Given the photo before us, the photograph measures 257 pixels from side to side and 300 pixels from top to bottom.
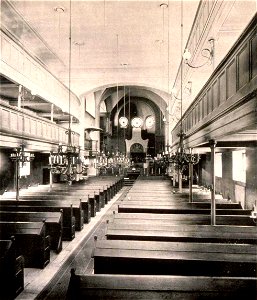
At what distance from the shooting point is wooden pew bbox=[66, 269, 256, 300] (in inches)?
141

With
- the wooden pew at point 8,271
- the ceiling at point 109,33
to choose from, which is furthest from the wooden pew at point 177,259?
the ceiling at point 109,33

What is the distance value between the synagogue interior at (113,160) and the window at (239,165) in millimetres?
80

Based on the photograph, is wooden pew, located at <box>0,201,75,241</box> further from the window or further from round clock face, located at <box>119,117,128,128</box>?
round clock face, located at <box>119,117,128,128</box>

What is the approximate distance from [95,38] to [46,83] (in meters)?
4.19

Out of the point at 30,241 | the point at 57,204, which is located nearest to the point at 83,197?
the point at 57,204

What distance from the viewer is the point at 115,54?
16.0 metres

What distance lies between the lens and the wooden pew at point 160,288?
11.7ft

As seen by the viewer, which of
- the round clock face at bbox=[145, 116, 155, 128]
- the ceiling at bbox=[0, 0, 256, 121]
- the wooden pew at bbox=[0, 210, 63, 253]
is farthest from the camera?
the round clock face at bbox=[145, 116, 155, 128]

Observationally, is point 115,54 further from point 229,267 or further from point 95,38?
point 229,267

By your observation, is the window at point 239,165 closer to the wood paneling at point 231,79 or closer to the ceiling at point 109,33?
the ceiling at point 109,33

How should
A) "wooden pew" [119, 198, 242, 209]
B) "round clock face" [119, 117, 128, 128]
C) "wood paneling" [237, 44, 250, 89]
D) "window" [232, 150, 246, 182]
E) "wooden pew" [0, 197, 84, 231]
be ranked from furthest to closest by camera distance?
"round clock face" [119, 117, 128, 128] → "window" [232, 150, 246, 182] → "wooden pew" [0, 197, 84, 231] → "wooden pew" [119, 198, 242, 209] → "wood paneling" [237, 44, 250, 89]

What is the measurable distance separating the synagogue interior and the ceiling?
6cm

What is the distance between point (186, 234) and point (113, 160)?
60.0 feet

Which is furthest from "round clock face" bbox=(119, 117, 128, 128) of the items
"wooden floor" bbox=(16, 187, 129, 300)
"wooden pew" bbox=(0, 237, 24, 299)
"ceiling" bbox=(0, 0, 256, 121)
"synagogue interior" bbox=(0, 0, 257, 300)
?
"wooden pew" bbox=(0, 237, 24, 299)
